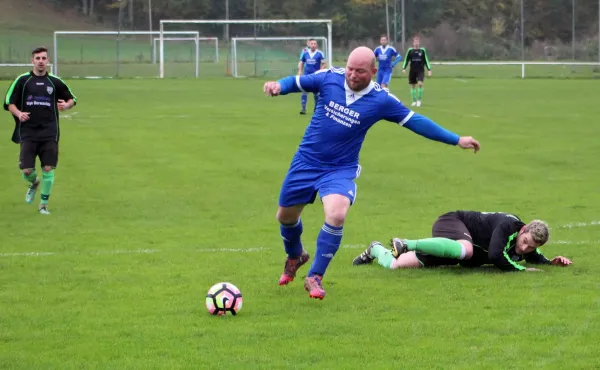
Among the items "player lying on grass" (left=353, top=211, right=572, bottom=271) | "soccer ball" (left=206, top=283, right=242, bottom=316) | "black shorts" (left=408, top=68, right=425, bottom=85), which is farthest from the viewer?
"black shorts" (left=408, top=68, right=425, bottom=85)

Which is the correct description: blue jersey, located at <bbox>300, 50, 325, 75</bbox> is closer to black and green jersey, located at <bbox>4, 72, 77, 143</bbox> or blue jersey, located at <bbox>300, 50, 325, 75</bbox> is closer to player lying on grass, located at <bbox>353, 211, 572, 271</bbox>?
black and green jersey, located at <bbox>4, 72, 77, 143</bbox>

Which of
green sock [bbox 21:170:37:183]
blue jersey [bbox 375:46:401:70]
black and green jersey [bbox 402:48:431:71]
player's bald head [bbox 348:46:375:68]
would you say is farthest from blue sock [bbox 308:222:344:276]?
blue jersey [bbox 375:46:401:70]

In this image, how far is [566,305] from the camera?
795cm

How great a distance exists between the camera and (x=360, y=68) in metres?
8.22

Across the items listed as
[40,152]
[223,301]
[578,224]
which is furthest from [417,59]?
[223,301]

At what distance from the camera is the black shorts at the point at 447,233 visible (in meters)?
9.27

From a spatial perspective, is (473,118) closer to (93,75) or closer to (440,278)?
(440,278)

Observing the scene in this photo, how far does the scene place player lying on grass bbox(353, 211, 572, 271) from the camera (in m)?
9.02

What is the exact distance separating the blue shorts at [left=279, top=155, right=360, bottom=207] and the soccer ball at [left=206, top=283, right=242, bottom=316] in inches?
45.5

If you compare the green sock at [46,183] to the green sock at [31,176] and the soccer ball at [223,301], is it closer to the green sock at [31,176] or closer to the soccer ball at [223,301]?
the green sock at [31,176]

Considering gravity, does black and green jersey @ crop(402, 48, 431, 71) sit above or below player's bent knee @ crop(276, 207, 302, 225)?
above

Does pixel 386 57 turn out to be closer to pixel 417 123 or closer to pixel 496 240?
pixel 496 240

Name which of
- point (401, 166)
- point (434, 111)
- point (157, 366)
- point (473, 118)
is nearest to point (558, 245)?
point (157, 366)

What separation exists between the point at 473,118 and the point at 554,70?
97.1 feet
